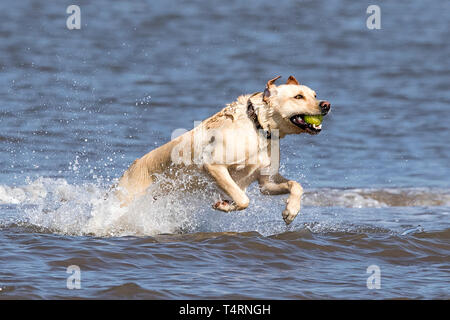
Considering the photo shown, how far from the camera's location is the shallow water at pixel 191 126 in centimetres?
632

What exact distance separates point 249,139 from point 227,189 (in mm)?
478

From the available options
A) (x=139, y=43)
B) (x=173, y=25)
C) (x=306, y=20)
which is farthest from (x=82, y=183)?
(x=306, y=20)

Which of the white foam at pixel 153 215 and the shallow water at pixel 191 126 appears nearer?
the shallow water at pixel 191 126

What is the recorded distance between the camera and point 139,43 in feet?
71.4

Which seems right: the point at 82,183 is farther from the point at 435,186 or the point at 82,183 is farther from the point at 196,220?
the point at 435,186

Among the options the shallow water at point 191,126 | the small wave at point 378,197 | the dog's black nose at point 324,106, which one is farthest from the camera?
the small wave at point 378,197

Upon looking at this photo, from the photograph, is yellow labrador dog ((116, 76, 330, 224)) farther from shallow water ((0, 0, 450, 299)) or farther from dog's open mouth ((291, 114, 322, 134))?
shallow water ((0, 0, 450, 299))

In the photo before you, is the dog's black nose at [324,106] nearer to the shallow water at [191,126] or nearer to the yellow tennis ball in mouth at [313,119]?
the yellow tennis ball in mouth at [313,119]

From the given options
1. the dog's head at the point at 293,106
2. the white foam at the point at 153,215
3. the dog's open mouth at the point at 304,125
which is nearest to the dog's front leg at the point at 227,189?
the white foam at the point at 153,215

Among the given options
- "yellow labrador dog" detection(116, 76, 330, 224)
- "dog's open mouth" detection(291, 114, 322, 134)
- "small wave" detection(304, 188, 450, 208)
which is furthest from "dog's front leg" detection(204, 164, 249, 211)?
"small wave" detection(304, 188, 450, 208)

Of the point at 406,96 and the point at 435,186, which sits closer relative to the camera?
the point at 435,186

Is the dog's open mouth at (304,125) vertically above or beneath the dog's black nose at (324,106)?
beneath
